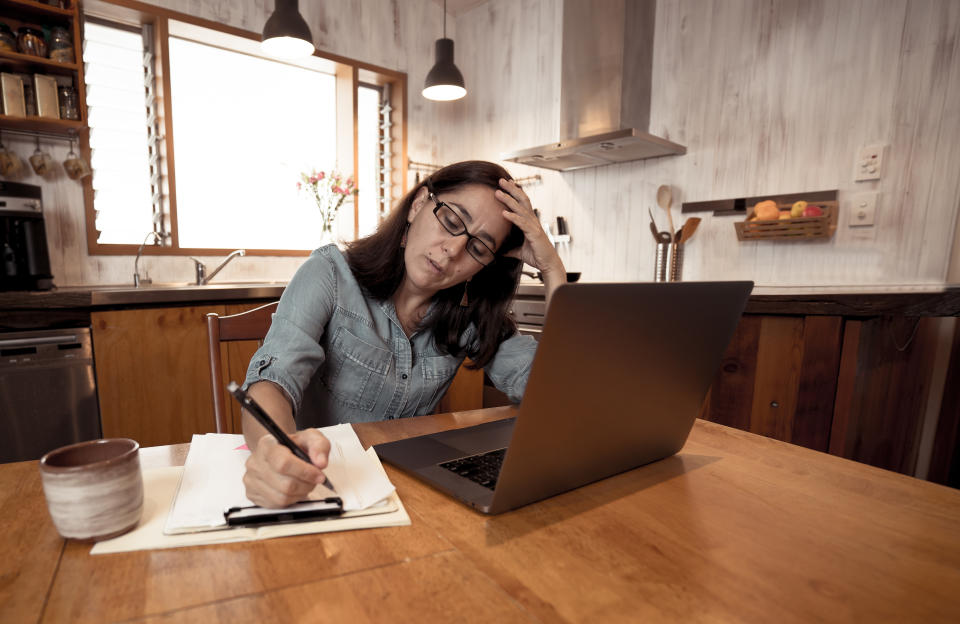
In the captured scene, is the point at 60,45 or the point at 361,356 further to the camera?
the point at 60,45

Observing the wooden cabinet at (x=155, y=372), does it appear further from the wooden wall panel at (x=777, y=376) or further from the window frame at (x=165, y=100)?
the wooden wall panel at (x=777, y=376)

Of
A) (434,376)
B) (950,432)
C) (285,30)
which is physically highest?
(285,30)

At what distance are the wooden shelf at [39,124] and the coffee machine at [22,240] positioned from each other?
31cm

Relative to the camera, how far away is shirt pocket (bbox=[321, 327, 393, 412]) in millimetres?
1046

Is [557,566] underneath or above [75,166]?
underneath

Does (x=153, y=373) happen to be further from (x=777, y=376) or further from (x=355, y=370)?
(x=777, y=376)

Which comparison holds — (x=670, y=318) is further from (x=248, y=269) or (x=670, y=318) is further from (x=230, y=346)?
(x=248, y=269)

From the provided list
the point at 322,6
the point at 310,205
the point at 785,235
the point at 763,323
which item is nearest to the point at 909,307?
Result: the point at 763,323

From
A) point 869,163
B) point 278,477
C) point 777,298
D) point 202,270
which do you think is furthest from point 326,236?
point 278,477

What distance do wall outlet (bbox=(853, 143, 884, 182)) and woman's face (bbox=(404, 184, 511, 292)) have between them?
1801mm

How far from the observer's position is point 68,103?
2199 mm

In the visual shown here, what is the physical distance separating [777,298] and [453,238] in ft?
4.14

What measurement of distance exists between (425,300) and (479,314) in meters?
0.13

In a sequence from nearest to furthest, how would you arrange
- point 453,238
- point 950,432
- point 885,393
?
point 453,238
point 885,393
point 950,432
